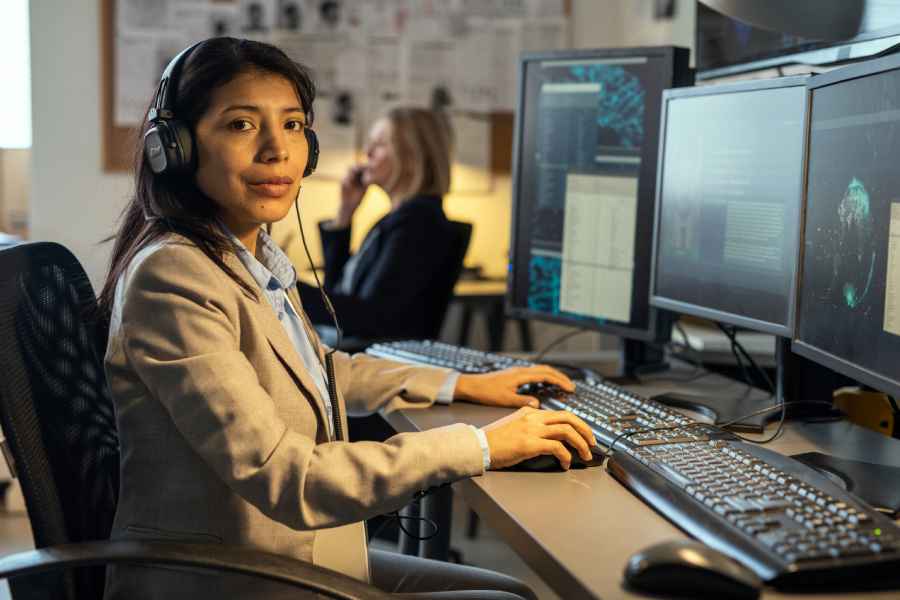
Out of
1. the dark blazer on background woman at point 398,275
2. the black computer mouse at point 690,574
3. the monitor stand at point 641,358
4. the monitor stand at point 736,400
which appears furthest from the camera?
the dark blazer on background woman at point 398,275

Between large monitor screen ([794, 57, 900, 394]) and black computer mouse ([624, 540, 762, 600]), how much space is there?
37cm

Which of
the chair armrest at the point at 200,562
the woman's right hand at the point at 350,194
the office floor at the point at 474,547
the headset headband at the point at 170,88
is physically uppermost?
the headset headband at the point at 170,88

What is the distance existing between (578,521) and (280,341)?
397 mm

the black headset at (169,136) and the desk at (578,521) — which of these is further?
the black headset at (169,136)

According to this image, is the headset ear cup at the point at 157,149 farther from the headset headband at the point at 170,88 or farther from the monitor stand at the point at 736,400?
the monitor stand at the point at 736,400

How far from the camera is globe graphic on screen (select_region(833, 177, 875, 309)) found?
117 cm

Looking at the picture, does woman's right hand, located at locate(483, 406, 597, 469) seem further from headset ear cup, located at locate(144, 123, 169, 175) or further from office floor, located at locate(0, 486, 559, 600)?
office floor, located at locate(0, 486, 559, 600)

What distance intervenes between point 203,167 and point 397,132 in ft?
6.46

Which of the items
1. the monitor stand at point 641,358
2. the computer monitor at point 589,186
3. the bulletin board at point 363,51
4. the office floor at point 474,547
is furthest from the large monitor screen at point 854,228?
the bulletin board at point 363,51

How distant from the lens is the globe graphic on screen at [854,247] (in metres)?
1.17

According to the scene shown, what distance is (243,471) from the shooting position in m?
1.04

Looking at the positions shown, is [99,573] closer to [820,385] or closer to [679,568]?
[679,568]

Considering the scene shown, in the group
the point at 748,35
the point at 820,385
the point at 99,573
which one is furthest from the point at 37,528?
the point at 748,35

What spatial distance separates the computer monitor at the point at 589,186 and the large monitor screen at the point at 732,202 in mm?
60
